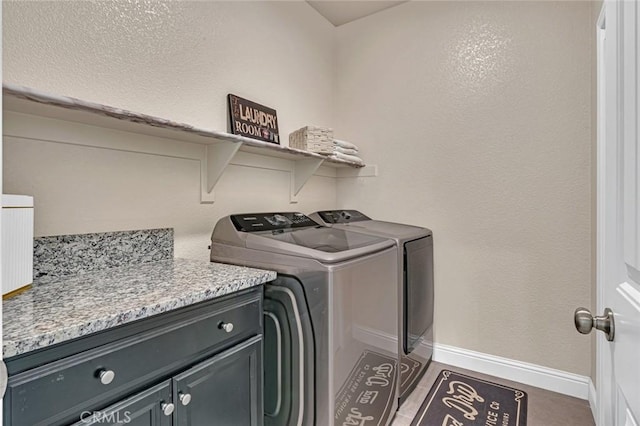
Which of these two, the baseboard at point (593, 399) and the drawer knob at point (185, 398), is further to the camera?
the baseboard at point (593, 399)

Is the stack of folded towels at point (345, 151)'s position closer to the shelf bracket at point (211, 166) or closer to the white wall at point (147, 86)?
the white wall at point (147, 86)

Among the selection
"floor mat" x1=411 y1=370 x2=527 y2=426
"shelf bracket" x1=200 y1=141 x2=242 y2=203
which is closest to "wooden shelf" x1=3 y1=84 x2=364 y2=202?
"shelf bracket" x1=200 y1=141 x2=242 y2=203

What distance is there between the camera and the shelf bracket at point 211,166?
1.76 metres

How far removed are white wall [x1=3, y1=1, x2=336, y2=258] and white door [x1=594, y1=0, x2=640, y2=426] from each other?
168 cm

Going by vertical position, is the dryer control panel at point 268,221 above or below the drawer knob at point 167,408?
above

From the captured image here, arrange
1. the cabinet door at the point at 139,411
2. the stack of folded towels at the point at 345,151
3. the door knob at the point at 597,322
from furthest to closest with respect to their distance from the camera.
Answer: the stack of folded towels at the point at 345,151
the cabinet door at the point at 139,411
the door knob at the point at 597,322

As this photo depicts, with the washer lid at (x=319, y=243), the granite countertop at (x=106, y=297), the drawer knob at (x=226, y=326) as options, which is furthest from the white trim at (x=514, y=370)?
the granite countertop at (x=106, y=297)

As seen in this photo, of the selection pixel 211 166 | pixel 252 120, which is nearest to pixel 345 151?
pixel 252 120

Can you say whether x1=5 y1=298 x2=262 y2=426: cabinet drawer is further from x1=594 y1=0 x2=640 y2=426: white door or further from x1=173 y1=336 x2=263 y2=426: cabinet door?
x1=594 y1=0 x2=640 y2=426: white door

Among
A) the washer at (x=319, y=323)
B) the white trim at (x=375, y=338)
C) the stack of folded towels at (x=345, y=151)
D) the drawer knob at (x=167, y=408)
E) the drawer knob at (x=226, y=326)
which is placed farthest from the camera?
the stack of folded towels at (x=345, y=151)

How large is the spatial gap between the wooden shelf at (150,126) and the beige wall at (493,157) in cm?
76

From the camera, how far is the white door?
583 millimetres

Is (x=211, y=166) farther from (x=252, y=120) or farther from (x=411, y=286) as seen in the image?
(x=411, y=286)

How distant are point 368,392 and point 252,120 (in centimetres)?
163
